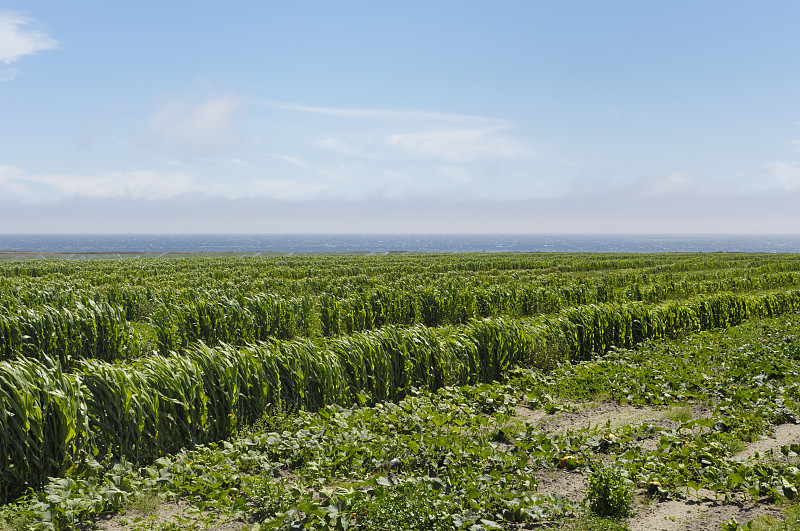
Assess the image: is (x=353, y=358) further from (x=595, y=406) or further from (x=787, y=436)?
(x=787, y=436)

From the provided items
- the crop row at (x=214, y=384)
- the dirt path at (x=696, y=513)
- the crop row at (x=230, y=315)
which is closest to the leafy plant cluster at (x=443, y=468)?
the dirt path at (x=696, y=513)

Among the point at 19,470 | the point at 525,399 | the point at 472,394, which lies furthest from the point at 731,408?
the point at 19,470

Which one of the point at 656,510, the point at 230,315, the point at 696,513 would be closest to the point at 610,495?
the point at 656,510

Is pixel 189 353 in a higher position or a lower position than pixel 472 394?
higher

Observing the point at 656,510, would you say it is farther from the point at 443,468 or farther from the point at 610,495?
the point at 443,468

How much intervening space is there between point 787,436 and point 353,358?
21.3 ft

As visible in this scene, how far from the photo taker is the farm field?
15.2 feet

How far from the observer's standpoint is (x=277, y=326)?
45.9ft

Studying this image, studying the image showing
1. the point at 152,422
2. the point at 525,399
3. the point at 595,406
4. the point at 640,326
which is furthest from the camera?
the point at 640,326

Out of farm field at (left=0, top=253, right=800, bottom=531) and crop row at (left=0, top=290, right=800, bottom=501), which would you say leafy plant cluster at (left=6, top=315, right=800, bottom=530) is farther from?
crop row at (left=0, top=290, right=800, bottom=501)

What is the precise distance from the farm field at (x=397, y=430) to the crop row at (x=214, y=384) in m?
0.03

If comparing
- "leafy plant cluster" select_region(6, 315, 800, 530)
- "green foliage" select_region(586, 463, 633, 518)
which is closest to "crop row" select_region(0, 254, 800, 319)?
"leafy plant cluster" select_region(6, 315, 800, 530)

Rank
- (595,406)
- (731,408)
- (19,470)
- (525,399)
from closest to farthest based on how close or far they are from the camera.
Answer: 1. (19,470)
2. (731,408)
3. (595,406)
4. (525,399)

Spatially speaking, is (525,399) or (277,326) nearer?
(525,399)
